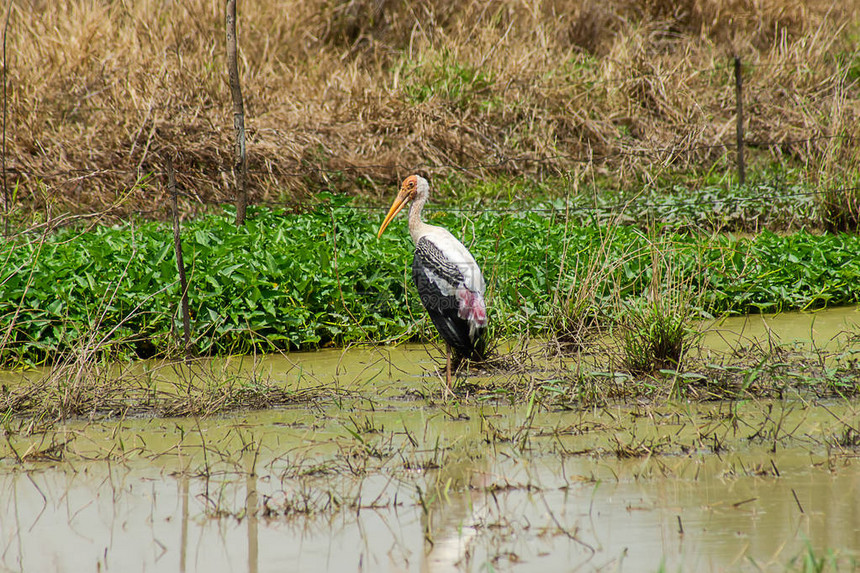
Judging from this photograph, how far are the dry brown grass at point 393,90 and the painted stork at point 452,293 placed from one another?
475cm

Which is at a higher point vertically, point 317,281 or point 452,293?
point 452,293

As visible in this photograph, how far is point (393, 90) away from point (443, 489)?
920cm

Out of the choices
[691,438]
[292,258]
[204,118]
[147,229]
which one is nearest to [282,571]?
[691,438]

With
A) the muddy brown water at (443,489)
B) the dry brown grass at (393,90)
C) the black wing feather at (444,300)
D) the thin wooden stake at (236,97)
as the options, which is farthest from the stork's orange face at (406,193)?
the dry brown grass at (393,90)

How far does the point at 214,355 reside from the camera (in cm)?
628

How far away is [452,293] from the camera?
5348mm

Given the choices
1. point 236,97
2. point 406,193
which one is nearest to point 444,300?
point 406,193

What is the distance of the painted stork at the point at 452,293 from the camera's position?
17.4 ft

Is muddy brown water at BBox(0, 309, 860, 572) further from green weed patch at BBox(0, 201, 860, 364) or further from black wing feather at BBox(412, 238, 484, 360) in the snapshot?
green weed patch at BBox(0, 201, 860, 364)

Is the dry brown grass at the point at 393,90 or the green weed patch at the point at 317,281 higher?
the green weed patch at the point at 317,281

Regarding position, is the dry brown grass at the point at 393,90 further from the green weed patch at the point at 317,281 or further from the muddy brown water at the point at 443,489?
the muddy brown water at the point at 443,489

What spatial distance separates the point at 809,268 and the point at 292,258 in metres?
3.91

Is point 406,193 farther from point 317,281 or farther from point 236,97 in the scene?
point 236,97

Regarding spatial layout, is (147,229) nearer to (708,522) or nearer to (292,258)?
(292,258)
